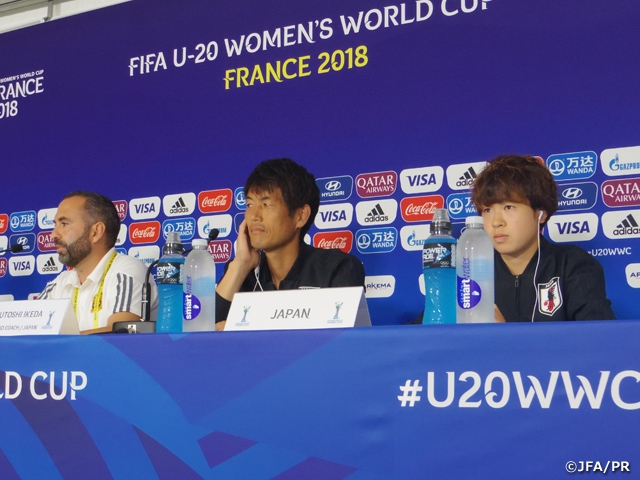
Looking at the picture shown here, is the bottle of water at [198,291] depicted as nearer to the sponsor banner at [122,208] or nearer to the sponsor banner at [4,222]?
the sponsor banner at [122,208]

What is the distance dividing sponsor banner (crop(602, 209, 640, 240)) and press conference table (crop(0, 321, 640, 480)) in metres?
1.47

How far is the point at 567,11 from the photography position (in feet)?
8.62

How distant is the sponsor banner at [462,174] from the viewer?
8.94 ft

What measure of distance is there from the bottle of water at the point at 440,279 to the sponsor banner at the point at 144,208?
203 centimetres

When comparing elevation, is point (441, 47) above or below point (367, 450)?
above

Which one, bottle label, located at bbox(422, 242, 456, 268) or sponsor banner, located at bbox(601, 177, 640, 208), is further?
sponsor banner, located at bbox(601, 177, 640, 208)

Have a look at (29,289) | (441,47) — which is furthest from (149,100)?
(441,47)

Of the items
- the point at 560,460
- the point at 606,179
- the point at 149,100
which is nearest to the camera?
the point at 560,460

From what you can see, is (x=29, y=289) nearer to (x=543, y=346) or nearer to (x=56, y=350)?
(x=56, y=350)

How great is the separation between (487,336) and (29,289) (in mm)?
2881

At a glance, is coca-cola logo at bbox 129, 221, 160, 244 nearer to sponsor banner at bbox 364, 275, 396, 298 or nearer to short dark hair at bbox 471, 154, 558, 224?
sponsor banner at bbox 364, 275, 396, 298

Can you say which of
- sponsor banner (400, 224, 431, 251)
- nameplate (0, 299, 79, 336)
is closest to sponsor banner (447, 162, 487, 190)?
sponsor banner (400, 224, 431, 251)

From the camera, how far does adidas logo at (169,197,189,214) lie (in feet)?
10.9

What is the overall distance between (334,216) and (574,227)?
0.82 meters
